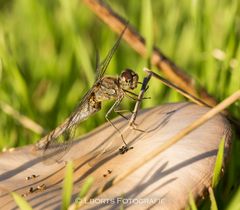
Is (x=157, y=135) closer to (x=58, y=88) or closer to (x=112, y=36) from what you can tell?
(x=58, y=88)

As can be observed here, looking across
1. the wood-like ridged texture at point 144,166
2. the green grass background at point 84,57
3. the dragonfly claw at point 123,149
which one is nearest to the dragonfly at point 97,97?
the wood-like ridged texture at point 144,166

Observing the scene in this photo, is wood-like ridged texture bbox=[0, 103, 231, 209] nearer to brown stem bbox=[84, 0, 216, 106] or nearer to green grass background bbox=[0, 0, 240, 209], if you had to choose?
green grass background bbox=[0, 0, 240, 209]

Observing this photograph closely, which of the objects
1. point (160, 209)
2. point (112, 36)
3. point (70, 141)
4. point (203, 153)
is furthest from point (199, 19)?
point (160, 209)

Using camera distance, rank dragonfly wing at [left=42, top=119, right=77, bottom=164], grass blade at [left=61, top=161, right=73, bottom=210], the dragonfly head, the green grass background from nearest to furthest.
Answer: grass blade at [left=61, top=161, right=73, bottom=210] < dragonfly wing at [left=42, top=119, right=77, bottom=164] < the dragonfly head < the green grass background

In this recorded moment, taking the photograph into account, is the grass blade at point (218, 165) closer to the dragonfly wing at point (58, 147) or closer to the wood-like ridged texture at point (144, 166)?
the wood-like ridged texture at point (144, 166)

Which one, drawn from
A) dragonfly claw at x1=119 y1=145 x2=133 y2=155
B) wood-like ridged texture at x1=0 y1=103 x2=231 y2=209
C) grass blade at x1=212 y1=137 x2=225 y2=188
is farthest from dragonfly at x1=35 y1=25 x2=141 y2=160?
grass blade at x1=212 y1=137 x2=225 y2=188

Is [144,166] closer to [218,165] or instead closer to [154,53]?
[218,165]
